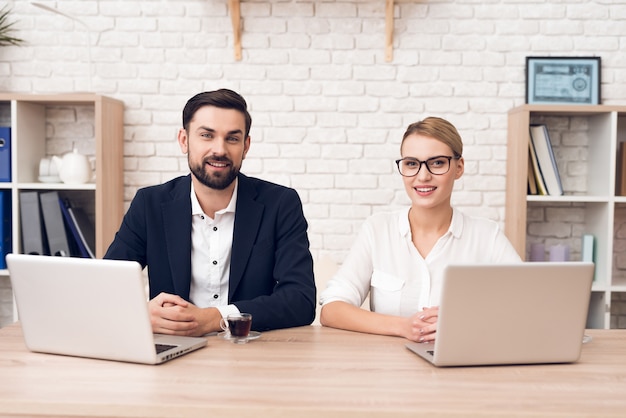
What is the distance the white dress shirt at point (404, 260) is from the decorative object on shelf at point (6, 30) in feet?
7.23

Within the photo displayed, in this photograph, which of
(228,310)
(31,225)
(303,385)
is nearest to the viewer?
(303,385)

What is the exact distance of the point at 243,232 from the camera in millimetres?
2088

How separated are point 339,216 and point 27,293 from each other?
6.62 ft

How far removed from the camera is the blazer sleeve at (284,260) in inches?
76.8

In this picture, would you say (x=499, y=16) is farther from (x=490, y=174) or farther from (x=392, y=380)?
(x=392, y=380)

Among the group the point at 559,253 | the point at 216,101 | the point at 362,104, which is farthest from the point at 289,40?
the point at 559,253

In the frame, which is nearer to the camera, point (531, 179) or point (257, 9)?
point (531, 179)

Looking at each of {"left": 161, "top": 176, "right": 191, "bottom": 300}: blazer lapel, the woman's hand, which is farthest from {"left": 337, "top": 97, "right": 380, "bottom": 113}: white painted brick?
the woman's hand

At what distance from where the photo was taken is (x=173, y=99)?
131 inches

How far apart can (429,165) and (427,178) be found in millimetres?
52

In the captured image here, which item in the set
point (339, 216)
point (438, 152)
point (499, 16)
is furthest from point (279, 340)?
point (499, 16)

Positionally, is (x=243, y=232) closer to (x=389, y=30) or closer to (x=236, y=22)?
(x=236, y=22)

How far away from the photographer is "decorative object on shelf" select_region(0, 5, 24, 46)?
3.25 meters

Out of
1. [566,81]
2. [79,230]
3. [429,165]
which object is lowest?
[79,230]
